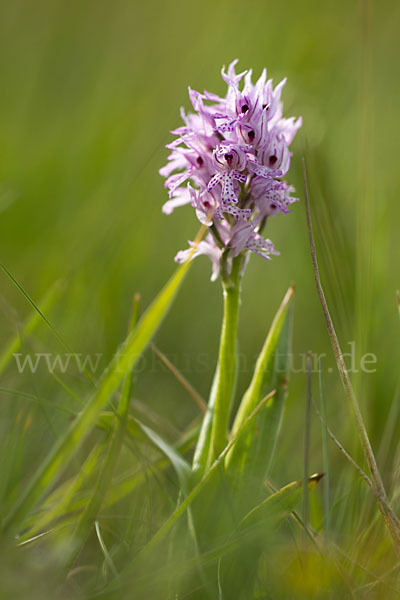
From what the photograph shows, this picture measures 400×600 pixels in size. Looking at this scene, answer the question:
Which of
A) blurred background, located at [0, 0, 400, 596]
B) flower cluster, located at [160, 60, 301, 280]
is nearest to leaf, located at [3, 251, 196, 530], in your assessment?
blurred background, located at [0, 0, 400, 596]

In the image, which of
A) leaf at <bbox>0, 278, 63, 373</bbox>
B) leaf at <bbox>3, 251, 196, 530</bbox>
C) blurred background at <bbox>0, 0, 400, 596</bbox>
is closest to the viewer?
leaf at <bbox>3, 251, 196, 530</bbox>

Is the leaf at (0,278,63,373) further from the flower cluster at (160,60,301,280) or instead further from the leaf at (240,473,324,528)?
the leaf at (240,473,324,528)

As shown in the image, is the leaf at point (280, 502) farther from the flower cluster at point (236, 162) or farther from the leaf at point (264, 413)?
the flower cluster at point (236, 162)

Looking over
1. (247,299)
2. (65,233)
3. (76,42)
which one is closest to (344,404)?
(247,299)

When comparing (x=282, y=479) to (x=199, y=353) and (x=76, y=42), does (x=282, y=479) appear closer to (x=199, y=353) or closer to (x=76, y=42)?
(x=199, y=353)

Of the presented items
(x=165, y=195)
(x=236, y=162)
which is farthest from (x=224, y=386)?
(x=165, y=195)
